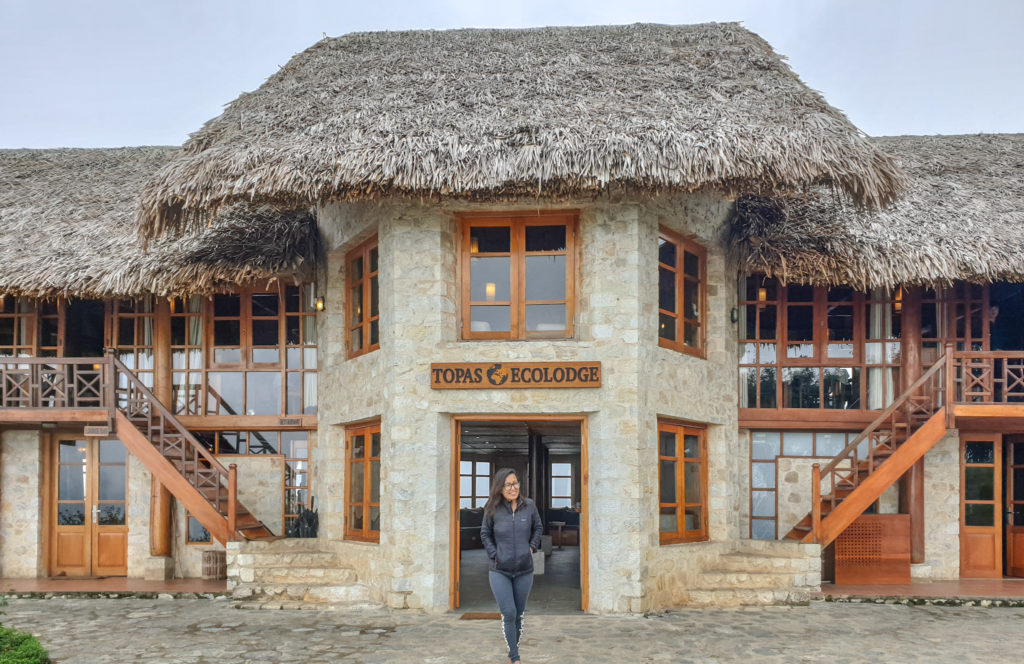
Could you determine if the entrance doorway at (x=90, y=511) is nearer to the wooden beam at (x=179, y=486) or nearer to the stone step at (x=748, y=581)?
the wooden beam at (x=179, y=486)

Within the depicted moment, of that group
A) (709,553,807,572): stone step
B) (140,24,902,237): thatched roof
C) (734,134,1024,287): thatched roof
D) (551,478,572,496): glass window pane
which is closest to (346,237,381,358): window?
(140,24,902,237): thatched roof

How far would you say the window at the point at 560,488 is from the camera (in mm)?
21141

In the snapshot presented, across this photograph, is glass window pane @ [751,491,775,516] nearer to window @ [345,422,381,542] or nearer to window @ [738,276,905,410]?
window @ [738,276,905,410]

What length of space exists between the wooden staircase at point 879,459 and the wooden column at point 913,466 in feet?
1.19

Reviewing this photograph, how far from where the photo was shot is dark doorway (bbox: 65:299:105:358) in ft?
45.4

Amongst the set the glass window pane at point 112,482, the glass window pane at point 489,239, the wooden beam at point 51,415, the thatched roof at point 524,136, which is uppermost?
the thatched roof at point 524,136

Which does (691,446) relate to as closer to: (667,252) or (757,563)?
(757,563)

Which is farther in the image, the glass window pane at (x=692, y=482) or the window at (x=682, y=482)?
the glass window pane at (x=692, y=482)

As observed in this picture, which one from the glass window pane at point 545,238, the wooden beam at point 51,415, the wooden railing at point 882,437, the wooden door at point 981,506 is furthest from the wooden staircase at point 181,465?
the wooden door at point 981,506

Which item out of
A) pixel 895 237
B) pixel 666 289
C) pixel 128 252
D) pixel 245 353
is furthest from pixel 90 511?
pixel 895 237

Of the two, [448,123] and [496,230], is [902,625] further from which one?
[448,123]

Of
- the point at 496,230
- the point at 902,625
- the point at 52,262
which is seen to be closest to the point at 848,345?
the point at 902,625

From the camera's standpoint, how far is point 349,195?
34.0 feet

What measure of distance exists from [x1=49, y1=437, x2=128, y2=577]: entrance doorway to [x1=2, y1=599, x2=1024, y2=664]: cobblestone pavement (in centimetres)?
221
